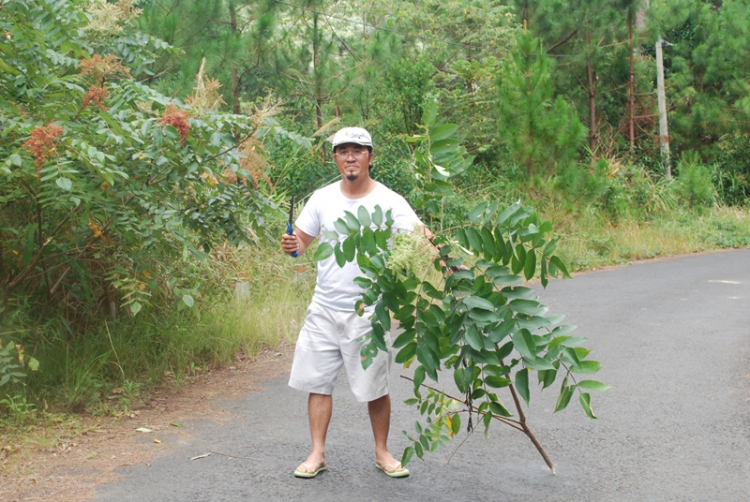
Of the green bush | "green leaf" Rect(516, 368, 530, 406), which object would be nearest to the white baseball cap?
"green leaf" Rect(516, 368, 530, 406)

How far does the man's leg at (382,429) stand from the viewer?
4.87 meters

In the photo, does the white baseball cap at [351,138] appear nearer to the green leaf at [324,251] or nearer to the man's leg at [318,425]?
the green leaf at [324,251]

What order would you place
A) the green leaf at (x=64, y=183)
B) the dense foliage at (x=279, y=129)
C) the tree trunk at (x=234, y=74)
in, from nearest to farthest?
the green leaf at (x=64, y=183)
the dense foliage at (x=279, y=129)
the tree trunk at (x=234, y=74)

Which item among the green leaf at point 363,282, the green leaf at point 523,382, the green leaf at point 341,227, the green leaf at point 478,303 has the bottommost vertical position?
the green leaf at point 523,382

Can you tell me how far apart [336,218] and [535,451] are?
1944mm

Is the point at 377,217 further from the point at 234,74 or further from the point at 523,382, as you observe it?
the point at 234,74

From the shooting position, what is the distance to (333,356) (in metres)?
4.96

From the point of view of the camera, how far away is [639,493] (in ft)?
15.1

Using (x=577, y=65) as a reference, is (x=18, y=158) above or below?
below

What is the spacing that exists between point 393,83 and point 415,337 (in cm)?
1179

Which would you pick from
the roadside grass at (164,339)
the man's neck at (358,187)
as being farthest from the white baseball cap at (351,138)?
the roadside grass at (164,339)

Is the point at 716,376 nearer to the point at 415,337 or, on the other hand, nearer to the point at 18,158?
the point at 415,337

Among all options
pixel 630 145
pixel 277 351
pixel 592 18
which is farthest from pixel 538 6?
pixel 277 351

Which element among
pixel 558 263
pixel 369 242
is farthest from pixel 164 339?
pixel 558 263
